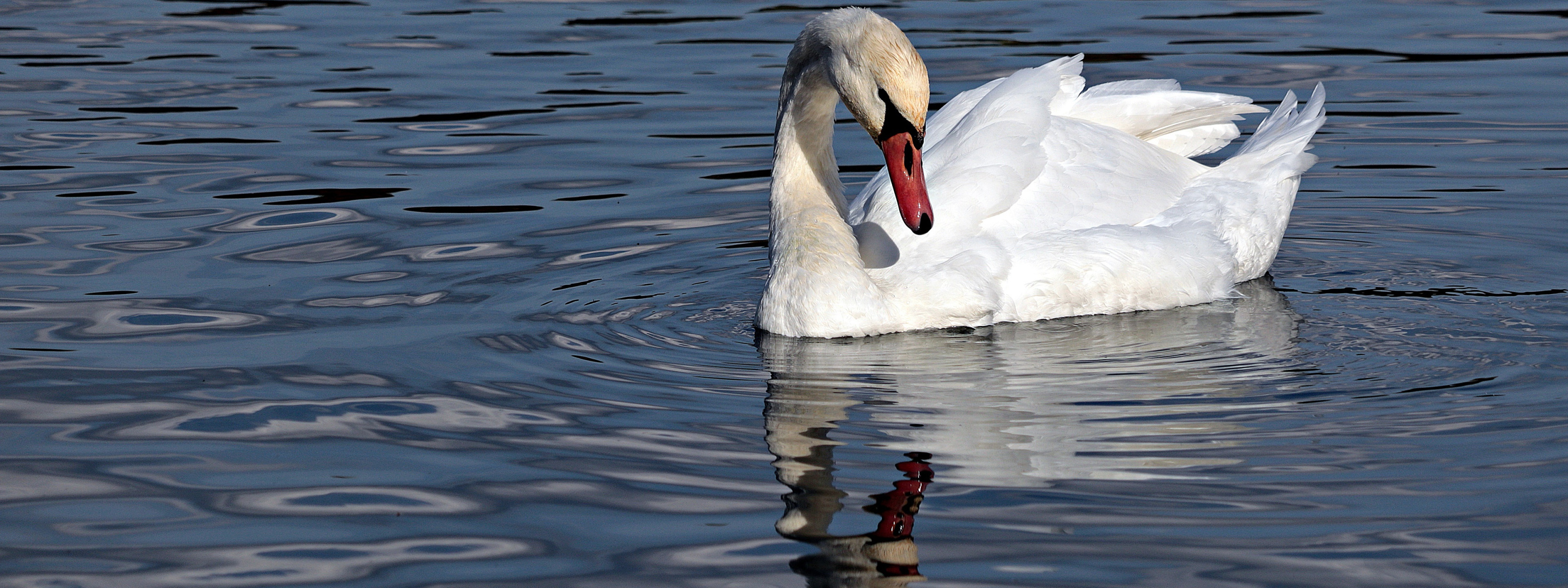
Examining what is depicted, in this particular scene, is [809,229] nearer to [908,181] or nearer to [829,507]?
[908,181]

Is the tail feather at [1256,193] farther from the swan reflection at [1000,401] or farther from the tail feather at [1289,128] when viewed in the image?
the swan reflection at [1000,401]

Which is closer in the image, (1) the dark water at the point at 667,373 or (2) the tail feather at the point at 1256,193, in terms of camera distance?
(1) the dark water at the point at 667,373

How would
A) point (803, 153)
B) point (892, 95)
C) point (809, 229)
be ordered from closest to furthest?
point (892, 95), point (809, 229), point (803, 153)

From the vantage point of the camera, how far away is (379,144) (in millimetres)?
12508

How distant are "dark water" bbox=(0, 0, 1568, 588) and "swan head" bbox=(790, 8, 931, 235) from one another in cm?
69

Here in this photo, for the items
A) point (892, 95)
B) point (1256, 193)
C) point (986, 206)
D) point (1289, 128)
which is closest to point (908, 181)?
point (892, 95)

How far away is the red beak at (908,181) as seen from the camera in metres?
7.26

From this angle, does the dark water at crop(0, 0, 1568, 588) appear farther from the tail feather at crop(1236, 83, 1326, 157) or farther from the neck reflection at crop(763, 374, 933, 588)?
the tail feather at crop(1236, 83, 1326, 157)

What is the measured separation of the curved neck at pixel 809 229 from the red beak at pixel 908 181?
2.20 ft

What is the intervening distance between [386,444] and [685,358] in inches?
58.0

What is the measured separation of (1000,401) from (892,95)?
1221mm

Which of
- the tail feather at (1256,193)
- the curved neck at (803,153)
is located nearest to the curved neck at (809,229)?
the curved neck at (803,153)

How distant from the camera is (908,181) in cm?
727

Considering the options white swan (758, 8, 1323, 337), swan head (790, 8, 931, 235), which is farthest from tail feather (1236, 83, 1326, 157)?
swan head (790, 8, 931, 235)
